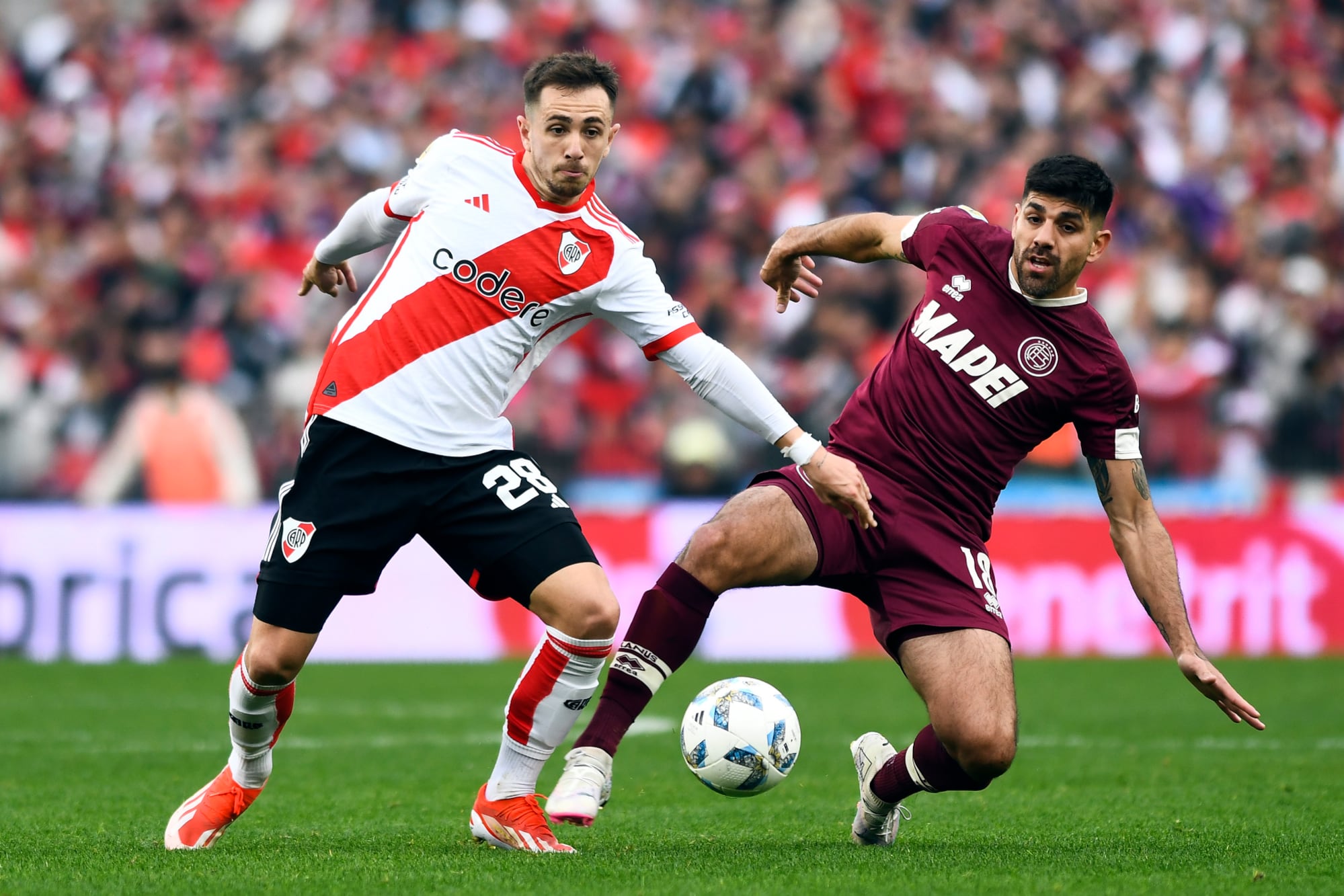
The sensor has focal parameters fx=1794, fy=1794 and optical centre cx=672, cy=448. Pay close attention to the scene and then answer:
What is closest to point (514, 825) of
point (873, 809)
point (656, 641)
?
point (656, 641)

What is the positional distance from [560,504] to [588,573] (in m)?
0.28

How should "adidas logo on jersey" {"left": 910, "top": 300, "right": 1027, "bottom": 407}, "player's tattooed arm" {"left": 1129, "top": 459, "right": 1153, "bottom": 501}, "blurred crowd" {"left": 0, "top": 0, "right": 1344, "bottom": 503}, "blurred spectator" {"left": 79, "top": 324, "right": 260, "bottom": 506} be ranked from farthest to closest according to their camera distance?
"blurred crowd" {"left": 0, "top": 0, "right": 1344, "bottom": 503} < "blurred spectator" {"left": 79, "top": 324, "right": 260, "bottom": 506} < "adidas logo on jersey" {"left": 910, "top": 300, "right": 1027, "bottom": 407} < "player's tattooed arm" {"left": 1129, "top": 459, "right": 1153, "bottom": 501}

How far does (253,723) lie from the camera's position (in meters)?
6.00

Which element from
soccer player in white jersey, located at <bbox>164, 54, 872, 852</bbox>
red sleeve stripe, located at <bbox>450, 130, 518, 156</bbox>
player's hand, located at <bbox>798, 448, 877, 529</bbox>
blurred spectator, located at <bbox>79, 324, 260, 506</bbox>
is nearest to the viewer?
player's hand, located at <bbox>798, 448, 877, 529</bbox>

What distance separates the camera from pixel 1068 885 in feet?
17.0

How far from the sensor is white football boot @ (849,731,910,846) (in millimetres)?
6123

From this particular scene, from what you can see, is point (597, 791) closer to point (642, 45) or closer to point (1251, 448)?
point (1251, 448)

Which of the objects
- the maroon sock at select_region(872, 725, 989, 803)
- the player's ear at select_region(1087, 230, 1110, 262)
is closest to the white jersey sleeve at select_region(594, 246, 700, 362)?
the player's ear at select_region(1087, 230, 1110, 262)

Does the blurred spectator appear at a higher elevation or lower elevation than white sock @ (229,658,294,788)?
lower

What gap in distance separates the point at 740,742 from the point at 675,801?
145 centimetres

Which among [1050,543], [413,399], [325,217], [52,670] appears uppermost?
[413,399]

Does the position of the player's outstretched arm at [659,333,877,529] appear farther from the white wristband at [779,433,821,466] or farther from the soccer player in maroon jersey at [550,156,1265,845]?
the soccer player in maroon jersey at [550,156,1265,845]

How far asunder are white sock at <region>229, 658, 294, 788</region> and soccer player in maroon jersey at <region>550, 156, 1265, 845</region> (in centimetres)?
102

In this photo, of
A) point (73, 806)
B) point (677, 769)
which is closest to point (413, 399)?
point (73, 806)
